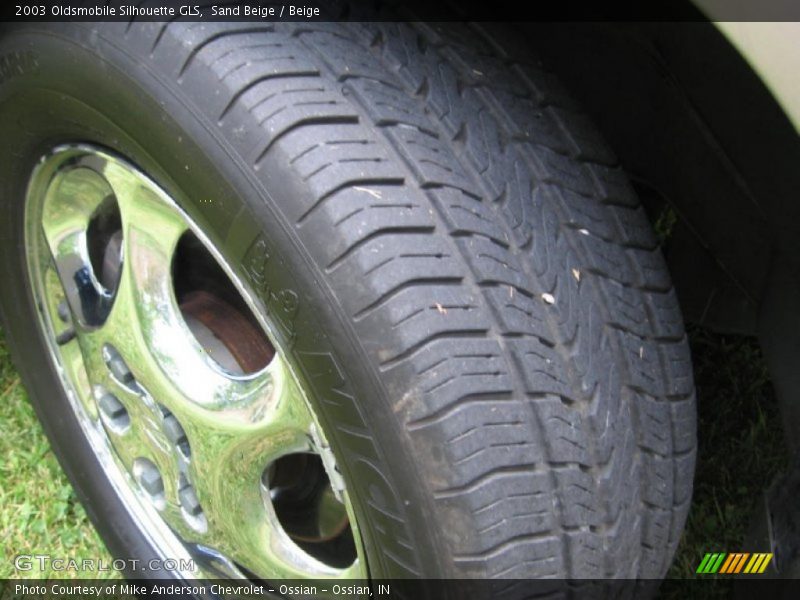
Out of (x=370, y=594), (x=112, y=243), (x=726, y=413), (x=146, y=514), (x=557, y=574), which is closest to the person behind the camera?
(x=557, y=574)

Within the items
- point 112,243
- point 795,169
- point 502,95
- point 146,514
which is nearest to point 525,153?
point 502,95

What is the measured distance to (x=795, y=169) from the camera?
1.06 m

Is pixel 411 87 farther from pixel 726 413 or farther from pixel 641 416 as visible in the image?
pixel 726 413

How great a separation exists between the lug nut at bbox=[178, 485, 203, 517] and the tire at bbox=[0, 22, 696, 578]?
520 mm

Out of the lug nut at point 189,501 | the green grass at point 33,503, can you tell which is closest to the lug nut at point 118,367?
the lug nut at point 189,501

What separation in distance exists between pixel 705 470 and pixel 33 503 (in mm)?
1547

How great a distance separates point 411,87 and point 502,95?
13cm

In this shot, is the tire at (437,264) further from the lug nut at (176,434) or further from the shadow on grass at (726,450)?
the shadow on grass at (726,450)

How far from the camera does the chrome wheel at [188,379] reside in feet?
4.60

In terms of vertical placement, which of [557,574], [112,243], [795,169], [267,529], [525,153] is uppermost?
[112,243]

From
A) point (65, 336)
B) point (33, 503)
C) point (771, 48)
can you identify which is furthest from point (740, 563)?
point (33, 503)

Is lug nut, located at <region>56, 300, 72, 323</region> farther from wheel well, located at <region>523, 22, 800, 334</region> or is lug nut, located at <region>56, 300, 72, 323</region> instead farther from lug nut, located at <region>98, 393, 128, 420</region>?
wheel well, located at <region>523, 22, 800, 334</region>

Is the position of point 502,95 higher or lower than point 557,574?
higher

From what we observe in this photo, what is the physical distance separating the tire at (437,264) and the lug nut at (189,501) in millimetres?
520
